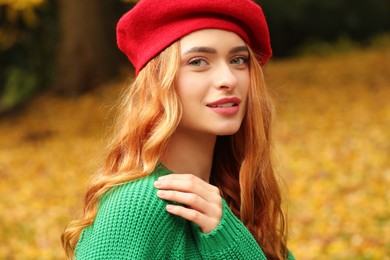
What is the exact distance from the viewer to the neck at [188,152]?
2211mm

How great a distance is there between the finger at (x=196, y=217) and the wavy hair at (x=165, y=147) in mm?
138

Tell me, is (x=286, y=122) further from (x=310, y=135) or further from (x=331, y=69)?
(x=331, y=69)

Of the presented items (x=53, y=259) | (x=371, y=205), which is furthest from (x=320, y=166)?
(x=53, y=259)

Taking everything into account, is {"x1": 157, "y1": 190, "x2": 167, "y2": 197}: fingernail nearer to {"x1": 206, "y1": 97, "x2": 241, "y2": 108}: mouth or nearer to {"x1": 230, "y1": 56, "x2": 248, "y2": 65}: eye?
{"x1": 206, "y1": 97, "x2": 241, "y2": 108}: mouth

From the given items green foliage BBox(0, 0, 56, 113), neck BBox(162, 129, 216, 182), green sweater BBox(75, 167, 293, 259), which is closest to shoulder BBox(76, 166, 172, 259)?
green sweater BBox(75, 167, 293, 259)

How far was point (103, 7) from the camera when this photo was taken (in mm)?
12781

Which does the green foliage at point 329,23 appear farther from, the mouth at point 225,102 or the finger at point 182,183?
the finger at point 182,183

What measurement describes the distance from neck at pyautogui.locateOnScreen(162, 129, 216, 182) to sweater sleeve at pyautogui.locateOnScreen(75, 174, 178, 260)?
0.25 metres

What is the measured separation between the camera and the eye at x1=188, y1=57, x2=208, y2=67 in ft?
6.88

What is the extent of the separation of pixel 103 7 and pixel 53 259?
824cm

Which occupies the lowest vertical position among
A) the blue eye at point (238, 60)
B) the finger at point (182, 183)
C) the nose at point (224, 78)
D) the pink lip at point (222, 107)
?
the finger at point (182, 183)

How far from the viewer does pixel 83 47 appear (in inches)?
491

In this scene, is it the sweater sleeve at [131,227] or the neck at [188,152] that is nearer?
the sweater sleeve at [131,227]

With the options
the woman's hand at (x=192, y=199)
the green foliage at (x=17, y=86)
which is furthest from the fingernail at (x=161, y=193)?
the green foliage at (x=17, y=86)
